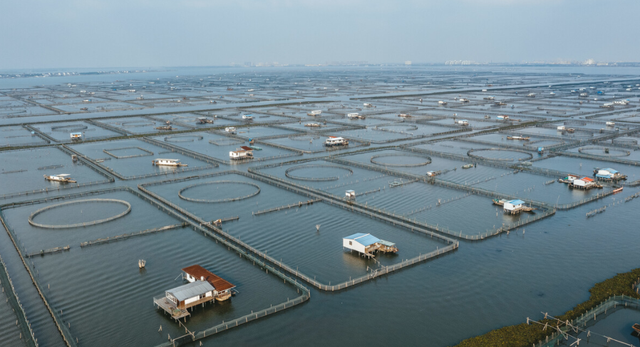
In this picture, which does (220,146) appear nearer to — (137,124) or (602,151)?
(137,124)

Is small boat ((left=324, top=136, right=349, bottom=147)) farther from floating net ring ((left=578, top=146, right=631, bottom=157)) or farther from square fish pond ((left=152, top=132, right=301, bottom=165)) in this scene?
floating net ring ((left=578, top=146, right=631, bottom=157))

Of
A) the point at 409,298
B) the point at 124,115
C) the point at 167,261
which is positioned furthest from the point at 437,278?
the point at 124,115

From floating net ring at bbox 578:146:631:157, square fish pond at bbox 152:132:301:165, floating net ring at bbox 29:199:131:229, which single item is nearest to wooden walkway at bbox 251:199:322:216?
floating net ring at bbox 29:199:131:229

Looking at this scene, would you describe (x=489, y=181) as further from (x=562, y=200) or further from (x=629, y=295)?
(x=629, y=295)

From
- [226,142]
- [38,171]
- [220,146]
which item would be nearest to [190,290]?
[38,171]

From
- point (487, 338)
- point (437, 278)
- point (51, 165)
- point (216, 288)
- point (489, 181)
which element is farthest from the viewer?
point (51, 165)

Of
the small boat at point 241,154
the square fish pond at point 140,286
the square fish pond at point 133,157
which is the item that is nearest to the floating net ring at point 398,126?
the small boat at point 241,154

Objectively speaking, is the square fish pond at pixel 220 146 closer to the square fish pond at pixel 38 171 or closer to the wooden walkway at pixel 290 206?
the square fish pond at pixel 38 171
